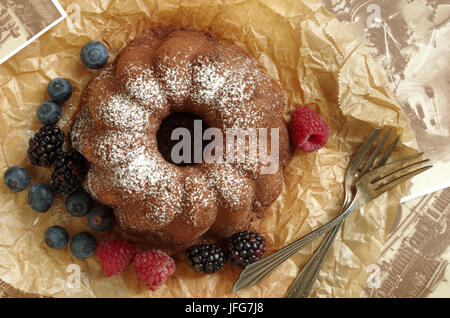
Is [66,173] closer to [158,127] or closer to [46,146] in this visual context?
[46,146]

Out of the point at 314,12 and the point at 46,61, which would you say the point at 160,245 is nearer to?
the point at 46,61

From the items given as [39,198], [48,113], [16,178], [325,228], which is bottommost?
[325,228]

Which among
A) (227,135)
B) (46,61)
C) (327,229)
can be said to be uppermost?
(46,61)

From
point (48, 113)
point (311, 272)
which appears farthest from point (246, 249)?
point (48, 113)

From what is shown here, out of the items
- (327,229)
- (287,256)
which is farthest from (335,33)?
(287,256)

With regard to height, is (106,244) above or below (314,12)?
below

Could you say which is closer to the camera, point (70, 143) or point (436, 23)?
point (70, 143)

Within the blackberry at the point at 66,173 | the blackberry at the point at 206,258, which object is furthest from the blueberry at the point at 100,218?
the blackberry at the point at 206,258
